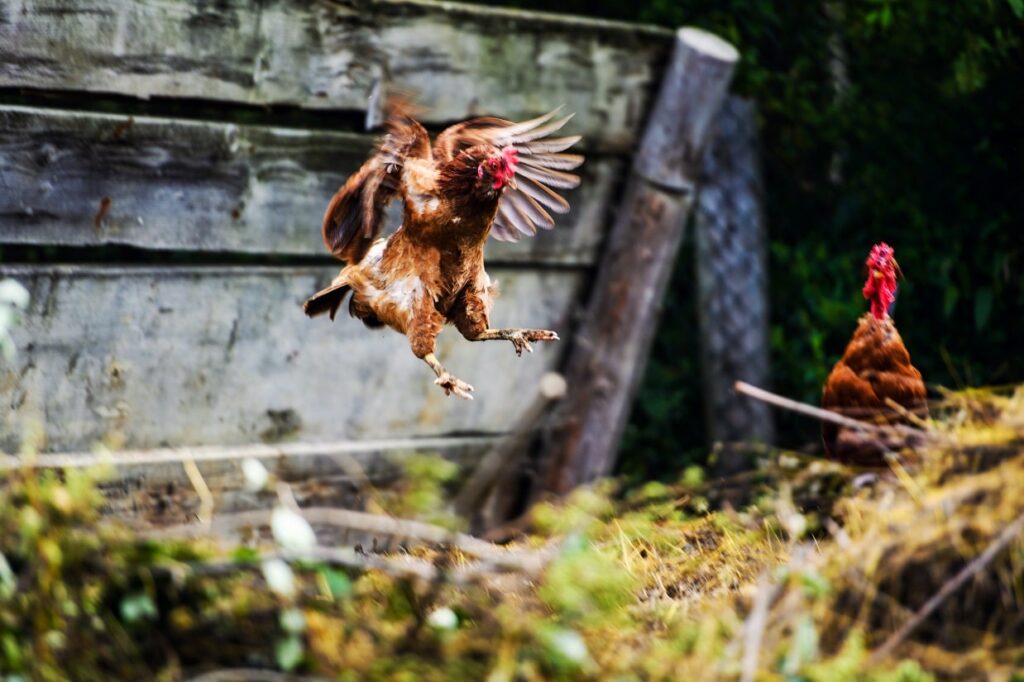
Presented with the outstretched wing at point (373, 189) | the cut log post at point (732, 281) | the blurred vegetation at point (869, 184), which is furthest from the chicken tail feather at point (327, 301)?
the cut log post at point (732, 281)

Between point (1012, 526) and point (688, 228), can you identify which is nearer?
point (1012, 526)

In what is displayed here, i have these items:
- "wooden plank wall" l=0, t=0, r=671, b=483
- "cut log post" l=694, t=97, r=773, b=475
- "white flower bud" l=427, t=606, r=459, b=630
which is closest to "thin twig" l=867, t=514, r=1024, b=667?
"white flower bud" l=427, t=606, r=459, b=630

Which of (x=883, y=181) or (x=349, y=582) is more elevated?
(x=883, y=181)

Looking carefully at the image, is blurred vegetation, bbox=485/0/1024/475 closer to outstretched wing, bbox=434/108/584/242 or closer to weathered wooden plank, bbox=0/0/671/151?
weathered wooden plank, bbox=0/0/671/151

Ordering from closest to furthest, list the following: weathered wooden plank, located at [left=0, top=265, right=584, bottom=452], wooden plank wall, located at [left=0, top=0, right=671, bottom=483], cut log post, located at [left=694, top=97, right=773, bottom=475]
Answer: wooden plank wall, located at [left=0, top=0, right=671, bottom=483], weathered wooden plank, located at [left=0, top=265, right=584, bottom=452], cut log post, located at [left=694, top=97, right=773, bottom=475]

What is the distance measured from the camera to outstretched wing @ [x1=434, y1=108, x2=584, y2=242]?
4.11 metres

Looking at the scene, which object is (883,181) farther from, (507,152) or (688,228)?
(507,152)

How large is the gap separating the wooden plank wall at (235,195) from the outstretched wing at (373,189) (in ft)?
1.76

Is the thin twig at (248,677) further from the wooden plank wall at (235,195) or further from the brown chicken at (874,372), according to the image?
the brown chicken at (874,372)

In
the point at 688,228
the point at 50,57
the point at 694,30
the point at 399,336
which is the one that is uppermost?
the point at 694,30

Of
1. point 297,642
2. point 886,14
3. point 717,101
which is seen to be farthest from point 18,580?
point 886,14

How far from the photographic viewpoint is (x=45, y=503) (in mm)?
2428

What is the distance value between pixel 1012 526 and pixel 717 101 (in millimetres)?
3061

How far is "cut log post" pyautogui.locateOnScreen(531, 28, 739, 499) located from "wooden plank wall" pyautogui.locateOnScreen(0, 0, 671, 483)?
138mm
